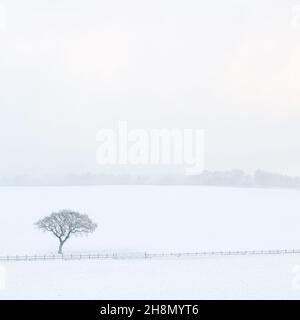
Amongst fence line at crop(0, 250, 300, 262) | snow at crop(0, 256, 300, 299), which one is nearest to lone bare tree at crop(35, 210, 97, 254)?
fence line at crop(0, 250, 300, 262)

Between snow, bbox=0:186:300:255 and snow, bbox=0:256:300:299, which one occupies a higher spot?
snow, bbox=0:186:300:255

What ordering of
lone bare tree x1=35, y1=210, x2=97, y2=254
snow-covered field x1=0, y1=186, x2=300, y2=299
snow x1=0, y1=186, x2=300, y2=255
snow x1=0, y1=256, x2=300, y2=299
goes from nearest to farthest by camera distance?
snow x1=0, y1=256, x2=300, y2=299
snow-covered field x1=0, y1=186, x2=300, y2=299
lone bare tree x1=35, y1=210, x2=97, y2=254
snow x1=0, y1=186, x2=300, y2=255

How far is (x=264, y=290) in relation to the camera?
39812mm

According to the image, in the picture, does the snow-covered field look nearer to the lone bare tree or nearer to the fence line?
the fence line

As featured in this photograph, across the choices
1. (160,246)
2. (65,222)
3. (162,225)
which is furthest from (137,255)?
(162,225)

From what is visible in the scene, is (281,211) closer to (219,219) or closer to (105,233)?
(219,219)

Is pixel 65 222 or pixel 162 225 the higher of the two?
pixel 162 225

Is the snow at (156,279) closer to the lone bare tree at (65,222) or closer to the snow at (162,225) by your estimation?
the lone bare tree at (65,222)

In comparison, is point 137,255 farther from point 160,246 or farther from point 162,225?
point 162,225

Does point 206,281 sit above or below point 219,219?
below

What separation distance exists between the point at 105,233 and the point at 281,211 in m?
46.9

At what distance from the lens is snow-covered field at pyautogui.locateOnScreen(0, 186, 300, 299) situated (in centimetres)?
4009

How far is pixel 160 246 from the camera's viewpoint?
65750 mm
